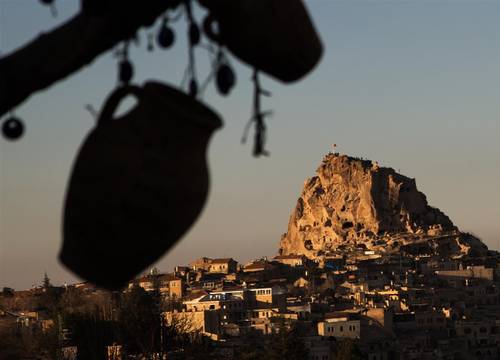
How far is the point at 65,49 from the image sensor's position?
2.41 metres

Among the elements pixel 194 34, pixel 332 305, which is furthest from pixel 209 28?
pixel 332 305

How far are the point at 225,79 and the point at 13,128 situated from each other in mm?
372

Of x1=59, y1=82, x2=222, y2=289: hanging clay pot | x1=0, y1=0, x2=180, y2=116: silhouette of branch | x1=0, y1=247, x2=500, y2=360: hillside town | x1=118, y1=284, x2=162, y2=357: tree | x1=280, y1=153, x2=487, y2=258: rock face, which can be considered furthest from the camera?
x1=280, y1=153, x2=487, y2=258: rock face

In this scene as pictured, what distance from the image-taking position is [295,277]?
75.0 meters

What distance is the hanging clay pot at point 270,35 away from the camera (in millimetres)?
2326

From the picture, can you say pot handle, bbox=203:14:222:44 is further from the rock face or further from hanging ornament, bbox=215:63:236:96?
the rock face

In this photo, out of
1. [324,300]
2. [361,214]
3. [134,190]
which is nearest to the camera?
[134,190]

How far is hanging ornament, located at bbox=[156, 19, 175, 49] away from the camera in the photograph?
241 centimetres

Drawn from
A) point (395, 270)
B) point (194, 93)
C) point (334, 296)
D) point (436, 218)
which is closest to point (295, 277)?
point (395, 270)

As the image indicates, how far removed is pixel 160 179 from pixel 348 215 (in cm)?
9679

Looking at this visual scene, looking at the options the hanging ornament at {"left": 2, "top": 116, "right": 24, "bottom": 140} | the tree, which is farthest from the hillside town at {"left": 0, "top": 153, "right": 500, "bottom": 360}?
the hanging ornament at {"left": 2, "top": 116, "right": 24, "bottom": 140}

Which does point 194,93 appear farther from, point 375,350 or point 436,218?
point 436,218

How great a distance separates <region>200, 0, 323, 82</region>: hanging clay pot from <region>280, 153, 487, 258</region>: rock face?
85240 millimetres

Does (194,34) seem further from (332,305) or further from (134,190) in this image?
(332,305)
